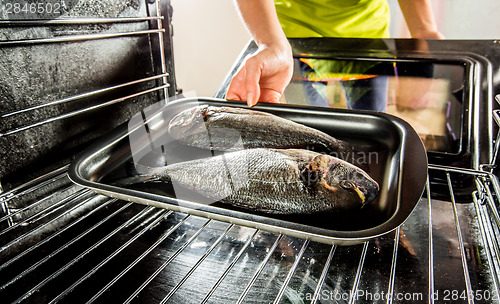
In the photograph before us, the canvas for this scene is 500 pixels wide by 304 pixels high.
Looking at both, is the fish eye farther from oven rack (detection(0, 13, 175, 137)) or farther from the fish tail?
oven rack (detection(0, 13, 175, 137))

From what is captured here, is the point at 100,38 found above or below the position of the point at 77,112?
above

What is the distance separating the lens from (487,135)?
877mm

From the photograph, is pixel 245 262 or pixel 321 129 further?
pixel 321 129

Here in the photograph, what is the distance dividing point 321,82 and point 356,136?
32 centimetres

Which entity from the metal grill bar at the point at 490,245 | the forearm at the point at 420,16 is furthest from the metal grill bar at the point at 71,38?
the forearm at the point at 420,16

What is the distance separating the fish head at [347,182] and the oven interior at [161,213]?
10cm

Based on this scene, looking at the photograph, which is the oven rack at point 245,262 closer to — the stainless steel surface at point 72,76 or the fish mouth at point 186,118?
the stainless steel surface at point 72,76

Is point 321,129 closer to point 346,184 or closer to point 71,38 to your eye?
point 346,184

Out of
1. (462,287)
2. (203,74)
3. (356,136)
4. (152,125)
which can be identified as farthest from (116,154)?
(203,74)

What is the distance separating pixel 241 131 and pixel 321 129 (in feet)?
0.84

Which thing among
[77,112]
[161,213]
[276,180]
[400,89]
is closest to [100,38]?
[77,112]

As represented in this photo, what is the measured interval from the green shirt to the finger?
2.40 ft

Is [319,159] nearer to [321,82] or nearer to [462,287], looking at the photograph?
[462,287]

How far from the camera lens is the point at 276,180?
771 mm
